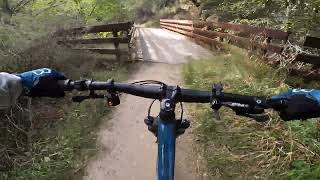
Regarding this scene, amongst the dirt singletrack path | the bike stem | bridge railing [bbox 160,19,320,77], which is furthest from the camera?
bridge railing [bbox 160,19,320,77]

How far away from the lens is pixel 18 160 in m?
5.62

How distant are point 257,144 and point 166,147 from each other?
338 cm

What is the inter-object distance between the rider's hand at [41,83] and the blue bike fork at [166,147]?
0.90m

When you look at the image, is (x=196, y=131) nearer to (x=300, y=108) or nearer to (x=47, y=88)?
(x=47, y=88)

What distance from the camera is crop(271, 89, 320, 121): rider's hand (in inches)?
91.7

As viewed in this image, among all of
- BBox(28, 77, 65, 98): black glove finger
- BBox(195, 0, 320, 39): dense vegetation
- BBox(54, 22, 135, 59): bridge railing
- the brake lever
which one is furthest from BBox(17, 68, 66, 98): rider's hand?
BBox(54, 22, 135, 59): bridge railing

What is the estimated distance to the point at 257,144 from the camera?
539 cm

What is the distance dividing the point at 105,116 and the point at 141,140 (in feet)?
3.87

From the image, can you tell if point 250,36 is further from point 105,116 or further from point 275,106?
point 275,106

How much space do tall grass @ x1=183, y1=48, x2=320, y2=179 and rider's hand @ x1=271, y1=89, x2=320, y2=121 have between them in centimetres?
244

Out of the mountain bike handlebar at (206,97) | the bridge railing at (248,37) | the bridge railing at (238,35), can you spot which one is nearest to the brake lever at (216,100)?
the mountain bike handlebar at (206,97)

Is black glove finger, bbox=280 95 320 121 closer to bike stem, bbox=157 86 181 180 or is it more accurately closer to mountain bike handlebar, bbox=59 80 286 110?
mountain bike handlebar, bbox=59 80 286 110

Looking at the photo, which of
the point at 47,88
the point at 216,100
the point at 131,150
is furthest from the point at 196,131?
the point at 216,100

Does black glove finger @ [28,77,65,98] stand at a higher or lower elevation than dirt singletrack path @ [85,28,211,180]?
higher
